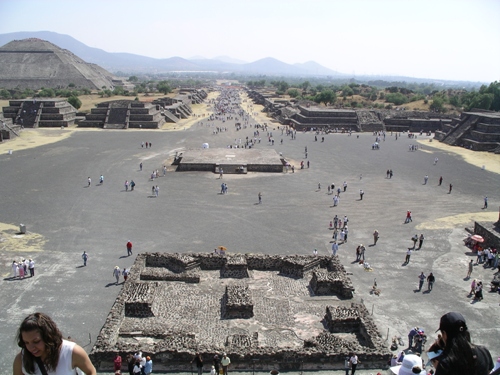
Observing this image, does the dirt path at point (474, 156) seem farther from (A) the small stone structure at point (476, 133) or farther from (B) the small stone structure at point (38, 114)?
(B) the small stone structure at point (38, 114)

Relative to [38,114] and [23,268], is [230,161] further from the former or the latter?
[38,114]

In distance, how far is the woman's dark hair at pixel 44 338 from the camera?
3.41 meters

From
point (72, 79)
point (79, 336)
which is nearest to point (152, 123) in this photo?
point (79, 336)

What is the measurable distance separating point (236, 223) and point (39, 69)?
115760 millimetres

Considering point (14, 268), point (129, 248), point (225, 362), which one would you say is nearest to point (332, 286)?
point (225, 362)

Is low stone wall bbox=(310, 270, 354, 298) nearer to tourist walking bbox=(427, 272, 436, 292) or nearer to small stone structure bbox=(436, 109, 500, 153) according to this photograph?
tourist walking bbox=(427, 272, 436, 292)

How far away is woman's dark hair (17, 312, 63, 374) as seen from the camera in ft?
11.2

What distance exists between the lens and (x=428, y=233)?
908 inches

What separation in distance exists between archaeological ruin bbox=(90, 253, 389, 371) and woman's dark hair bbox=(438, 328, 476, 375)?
353 inches

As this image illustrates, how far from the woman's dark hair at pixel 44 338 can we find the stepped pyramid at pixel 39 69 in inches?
4757

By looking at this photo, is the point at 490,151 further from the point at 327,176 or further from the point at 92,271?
the point at 92,271

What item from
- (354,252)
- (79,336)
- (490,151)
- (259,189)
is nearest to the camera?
(79,336)

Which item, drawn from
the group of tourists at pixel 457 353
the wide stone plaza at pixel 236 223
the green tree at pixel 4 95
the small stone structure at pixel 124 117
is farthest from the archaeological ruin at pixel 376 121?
the green tree at pixel 4 95

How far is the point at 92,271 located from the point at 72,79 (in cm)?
11362
